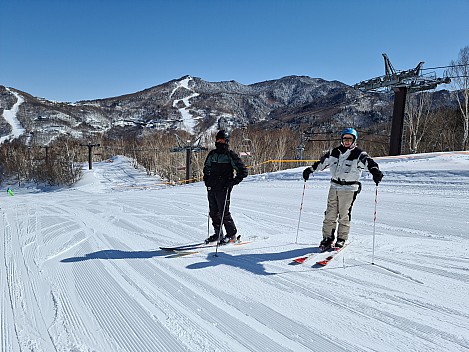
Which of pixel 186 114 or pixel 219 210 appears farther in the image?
pixel 186 114

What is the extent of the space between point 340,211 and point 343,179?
1.62ft

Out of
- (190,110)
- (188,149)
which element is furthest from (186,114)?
(188,149)

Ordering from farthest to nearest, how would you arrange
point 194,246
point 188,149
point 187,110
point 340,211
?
1. point 187,110
2. point 188,149
3. point 194,246
4. point 340,211

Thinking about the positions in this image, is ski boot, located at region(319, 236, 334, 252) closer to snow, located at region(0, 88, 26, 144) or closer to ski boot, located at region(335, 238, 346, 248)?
ski boot, located at region(335, 238, 346, 248)

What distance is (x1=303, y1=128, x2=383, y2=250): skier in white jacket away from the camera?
4039 mm

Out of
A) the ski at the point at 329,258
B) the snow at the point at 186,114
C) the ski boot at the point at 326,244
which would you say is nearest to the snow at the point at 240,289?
the ski at the point at 329,258

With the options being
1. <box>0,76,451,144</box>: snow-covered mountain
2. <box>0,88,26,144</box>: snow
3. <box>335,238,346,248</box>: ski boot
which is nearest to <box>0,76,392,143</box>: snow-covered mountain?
<box>0,76,451,144</box>: snow-covered mountain

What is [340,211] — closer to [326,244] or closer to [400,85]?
[326,244]

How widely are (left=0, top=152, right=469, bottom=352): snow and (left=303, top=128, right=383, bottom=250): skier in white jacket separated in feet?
1.25

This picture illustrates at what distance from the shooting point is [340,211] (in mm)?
4238

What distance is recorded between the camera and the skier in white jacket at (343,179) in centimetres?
404

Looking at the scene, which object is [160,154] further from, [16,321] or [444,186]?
[16,321]

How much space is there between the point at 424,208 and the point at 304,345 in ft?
20.0

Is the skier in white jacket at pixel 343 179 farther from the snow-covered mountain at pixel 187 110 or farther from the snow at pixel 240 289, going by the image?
the snow-covered mountain at pixel 187 110
